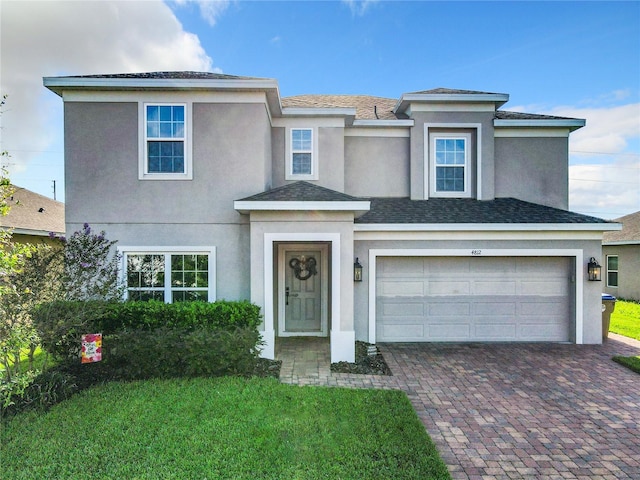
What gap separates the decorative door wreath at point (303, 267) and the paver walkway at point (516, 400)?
193 cm

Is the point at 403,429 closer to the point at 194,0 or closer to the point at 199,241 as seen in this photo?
the point at 199,241

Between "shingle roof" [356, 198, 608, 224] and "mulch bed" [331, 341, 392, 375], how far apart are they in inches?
135

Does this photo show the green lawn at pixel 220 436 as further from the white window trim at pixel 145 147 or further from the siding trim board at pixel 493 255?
the white window trim at pixel 145 147

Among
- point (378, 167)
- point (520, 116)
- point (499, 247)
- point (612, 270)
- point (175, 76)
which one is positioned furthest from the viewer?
point (612, 270)

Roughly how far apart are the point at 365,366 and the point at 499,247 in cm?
496

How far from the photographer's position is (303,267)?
32.0 ft

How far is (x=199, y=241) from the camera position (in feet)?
27.1

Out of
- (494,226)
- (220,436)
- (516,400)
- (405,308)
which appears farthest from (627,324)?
(220,436)

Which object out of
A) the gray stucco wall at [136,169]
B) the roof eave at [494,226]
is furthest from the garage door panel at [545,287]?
the gray stucco wall at [136,169]

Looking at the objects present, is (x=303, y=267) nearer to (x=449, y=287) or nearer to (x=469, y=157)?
(x=449, y=287)

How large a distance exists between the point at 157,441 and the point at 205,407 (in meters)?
0.91

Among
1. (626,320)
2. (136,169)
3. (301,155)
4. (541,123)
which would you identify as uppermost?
(541,123)

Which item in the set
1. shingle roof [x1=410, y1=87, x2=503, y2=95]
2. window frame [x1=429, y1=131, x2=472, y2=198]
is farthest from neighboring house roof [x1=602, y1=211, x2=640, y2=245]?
shingle roof [x1=410, y1=87, x2=503, y2=95]

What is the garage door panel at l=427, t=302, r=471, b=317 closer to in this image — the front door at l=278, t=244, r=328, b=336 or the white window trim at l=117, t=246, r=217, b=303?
the front door at l=278, t=244, r=328, b=336
